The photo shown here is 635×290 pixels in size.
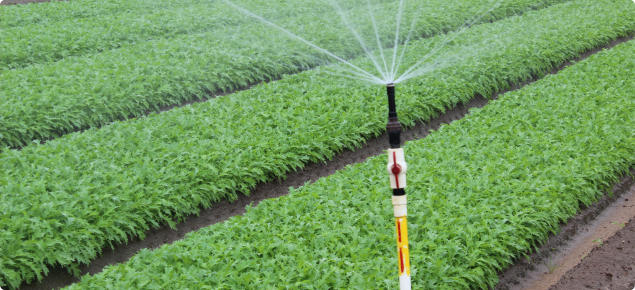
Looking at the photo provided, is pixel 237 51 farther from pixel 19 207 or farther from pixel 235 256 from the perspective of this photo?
pixel 235 256

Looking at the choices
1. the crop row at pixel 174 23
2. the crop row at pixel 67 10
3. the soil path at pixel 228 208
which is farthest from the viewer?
the crop row at pixel 67 10

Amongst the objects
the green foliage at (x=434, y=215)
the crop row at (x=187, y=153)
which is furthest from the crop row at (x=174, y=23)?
the green foliage at (x=434, y=215)

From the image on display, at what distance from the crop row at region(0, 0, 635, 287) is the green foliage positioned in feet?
2.59

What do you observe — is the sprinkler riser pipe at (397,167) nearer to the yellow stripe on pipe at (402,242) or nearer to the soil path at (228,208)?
the yellow stripe on pipe at (402,242)

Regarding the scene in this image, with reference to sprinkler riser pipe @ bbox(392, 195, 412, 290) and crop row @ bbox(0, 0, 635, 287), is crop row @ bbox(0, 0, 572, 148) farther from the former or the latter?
sprinkler riser pipe @ bbox(392, 195, 412, 290)

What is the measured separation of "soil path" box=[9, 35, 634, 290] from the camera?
556cm

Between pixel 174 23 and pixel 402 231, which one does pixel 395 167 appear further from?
pixel 174 23

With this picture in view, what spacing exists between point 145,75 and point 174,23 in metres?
5.41

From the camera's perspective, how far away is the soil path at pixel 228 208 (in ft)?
18.2

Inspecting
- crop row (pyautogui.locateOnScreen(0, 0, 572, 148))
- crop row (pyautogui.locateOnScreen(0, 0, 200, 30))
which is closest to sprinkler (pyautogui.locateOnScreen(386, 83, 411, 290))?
crop row (pyautogui.locateOnScreen(0, 0, 572, 148))

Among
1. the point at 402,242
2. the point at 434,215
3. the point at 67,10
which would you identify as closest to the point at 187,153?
the point at 434,215

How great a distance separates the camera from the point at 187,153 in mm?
7098

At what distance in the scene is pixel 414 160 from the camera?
706 centimetres

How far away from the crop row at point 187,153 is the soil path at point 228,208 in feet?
0.51
